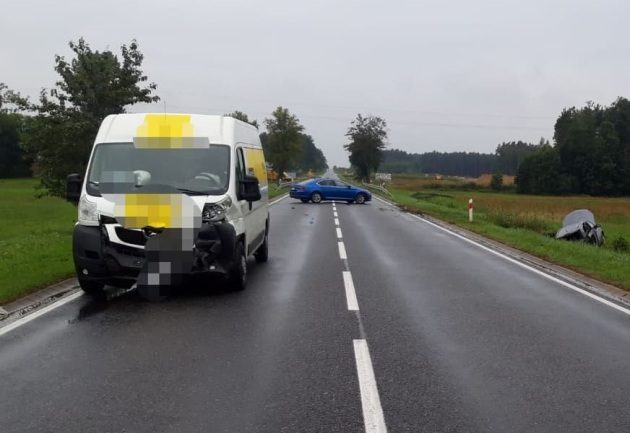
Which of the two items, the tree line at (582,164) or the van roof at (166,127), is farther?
the tree line at (582,164)

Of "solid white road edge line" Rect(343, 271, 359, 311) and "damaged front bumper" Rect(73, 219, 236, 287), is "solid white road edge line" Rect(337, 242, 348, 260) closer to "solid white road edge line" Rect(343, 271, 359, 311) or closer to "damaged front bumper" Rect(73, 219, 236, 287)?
"solid white road edge line" Rect(343, 271, 359, 311)

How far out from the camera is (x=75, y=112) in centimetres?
1602

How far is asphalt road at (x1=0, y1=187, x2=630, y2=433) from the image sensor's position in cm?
421

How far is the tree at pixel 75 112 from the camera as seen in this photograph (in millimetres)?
15625

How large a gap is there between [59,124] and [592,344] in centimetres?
1387

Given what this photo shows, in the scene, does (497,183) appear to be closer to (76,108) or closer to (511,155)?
(511,155)

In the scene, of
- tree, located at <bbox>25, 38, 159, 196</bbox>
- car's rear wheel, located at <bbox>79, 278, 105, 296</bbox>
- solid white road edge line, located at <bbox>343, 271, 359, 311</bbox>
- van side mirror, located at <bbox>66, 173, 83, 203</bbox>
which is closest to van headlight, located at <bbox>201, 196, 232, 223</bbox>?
car's rear wheel, located at <bbox>79, 278, 105, 296</bbox>

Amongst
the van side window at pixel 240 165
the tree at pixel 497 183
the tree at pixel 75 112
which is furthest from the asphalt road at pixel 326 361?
the tree at pixel 497 183

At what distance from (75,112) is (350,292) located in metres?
10.6

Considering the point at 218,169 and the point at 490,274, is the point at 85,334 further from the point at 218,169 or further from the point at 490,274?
the point at 490,274

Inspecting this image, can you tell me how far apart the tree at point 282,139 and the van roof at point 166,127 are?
195ft

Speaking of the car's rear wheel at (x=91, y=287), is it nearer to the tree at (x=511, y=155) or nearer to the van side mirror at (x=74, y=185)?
the van side mirror at (x=74, y=185)

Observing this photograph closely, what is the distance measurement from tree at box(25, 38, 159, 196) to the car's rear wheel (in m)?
8.11

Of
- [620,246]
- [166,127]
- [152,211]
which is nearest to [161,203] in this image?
[152,211]
